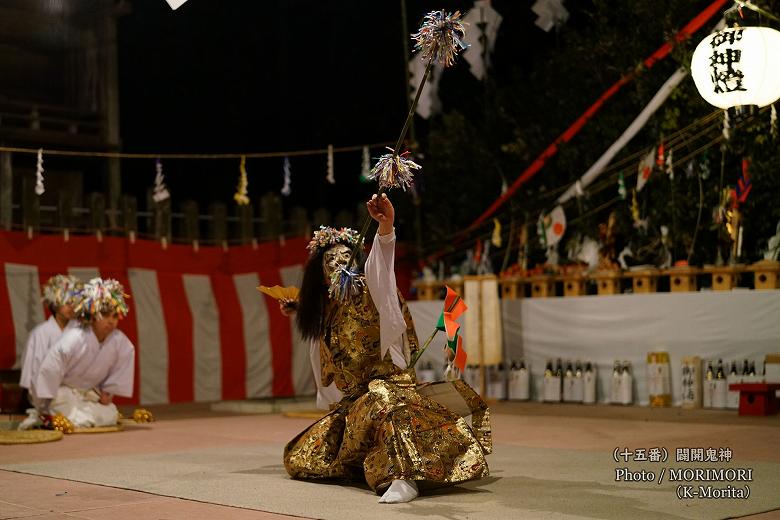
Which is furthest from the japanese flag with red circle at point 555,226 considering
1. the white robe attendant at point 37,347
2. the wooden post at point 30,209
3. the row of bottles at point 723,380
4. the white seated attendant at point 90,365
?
the wooden post at point 30,209

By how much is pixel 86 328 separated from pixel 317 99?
5.09 metres

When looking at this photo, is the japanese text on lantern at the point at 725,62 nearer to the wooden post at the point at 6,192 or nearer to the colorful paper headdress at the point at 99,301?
the colorful paper headdress at the point at 99,301

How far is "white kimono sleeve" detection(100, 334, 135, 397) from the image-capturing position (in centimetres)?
756

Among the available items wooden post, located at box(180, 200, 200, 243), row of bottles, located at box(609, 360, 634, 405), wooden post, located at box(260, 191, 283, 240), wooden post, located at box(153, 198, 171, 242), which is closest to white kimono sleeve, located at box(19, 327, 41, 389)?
wooden post, located at box(153, 198, 171, 242)

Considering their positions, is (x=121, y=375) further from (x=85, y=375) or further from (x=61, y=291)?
(x=61, y=291)

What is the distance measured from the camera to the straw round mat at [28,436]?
652 centimetres

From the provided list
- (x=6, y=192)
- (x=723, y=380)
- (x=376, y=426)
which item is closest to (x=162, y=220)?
(x=6, y=192)

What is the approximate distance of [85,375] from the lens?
24.5 feet

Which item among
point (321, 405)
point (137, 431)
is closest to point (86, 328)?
point (137, 431)

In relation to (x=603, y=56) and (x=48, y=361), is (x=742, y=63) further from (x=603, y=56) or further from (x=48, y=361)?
(x=48, y=361)

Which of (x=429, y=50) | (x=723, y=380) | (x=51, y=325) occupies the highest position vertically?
(x=429, y=50)

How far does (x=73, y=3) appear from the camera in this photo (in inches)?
418

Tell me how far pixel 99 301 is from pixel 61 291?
1.63 ft

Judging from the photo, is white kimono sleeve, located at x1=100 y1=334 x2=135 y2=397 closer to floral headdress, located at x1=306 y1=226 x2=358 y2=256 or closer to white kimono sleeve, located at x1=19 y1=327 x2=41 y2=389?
white kimono sleeve, located at x1=19 y1=327 x2=41 y2=389
